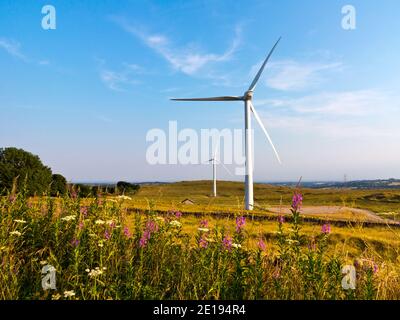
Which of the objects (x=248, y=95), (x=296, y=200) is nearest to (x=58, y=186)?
(x=248, y=95)

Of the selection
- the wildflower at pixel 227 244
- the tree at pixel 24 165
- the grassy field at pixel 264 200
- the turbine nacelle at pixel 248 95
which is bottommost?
the grassy field at pixel 264 200

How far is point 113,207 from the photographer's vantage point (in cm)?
723

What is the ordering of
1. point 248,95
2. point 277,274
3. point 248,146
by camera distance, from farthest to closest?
point 248,95 < point 248,146 < point 277,274

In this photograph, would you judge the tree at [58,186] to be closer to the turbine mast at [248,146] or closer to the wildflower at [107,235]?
the wildflower at [107,235]

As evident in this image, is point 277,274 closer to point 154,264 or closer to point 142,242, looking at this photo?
point 154,264

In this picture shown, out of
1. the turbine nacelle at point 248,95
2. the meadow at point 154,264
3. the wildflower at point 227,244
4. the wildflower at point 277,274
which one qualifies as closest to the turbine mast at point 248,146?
the turbine nacelle at point 248,95

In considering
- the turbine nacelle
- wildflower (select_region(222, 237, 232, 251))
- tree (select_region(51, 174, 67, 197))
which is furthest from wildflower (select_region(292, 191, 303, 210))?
the turbine nacelle

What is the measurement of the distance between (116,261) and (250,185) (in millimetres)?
34274

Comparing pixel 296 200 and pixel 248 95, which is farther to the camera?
pixel 248 95

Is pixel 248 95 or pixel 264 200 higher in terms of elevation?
pixel 248 95

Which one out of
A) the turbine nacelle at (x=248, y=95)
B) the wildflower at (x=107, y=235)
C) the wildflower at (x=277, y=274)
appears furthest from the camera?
the turbine nacelle at (x=248, y=95)

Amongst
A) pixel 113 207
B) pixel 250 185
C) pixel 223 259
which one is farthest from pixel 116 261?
pixel 250 185
